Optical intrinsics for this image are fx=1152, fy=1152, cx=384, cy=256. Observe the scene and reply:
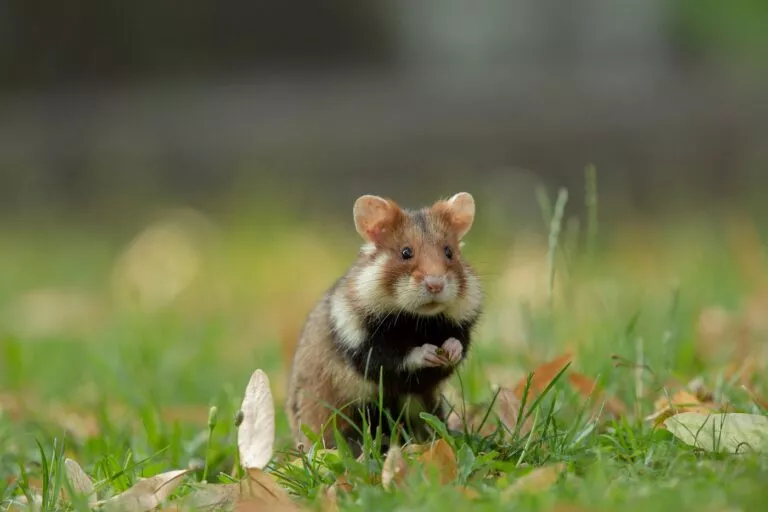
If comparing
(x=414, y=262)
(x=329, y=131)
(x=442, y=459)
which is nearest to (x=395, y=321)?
(x=414, y=262)

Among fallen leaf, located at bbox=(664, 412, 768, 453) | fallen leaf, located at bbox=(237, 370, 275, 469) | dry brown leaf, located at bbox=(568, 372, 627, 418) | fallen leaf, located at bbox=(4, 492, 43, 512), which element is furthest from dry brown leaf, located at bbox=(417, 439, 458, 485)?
fallen leaf, located at bbox=(4, 492, 43, 512)

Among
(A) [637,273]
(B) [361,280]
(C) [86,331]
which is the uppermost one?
(B) [361,280]

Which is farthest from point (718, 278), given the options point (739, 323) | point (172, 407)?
point (172, 407)

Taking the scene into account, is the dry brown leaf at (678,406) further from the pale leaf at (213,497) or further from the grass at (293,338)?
the pale leaf at (213,497)

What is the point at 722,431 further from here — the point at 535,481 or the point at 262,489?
the point at 262,489

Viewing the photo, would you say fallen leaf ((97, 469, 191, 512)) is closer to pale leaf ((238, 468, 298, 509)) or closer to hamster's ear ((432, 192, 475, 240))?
pale leaf ((238, 468, 298, 509))

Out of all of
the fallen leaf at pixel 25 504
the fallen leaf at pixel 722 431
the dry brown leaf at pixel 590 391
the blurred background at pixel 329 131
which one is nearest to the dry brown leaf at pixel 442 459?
the fallen leaf at pixel 722 431

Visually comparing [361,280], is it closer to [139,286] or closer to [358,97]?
[139,286]
